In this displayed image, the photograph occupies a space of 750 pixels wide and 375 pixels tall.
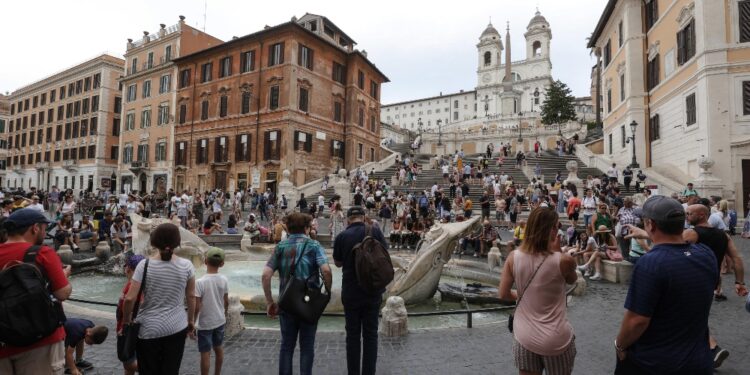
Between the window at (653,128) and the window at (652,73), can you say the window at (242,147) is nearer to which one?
the window at (653,128)

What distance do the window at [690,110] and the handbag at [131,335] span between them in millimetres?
24370

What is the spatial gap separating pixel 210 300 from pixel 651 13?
102 feet

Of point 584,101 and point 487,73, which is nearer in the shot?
point 584,101

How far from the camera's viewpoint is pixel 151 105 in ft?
141

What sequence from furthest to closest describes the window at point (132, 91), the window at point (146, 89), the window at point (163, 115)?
the window at point (132, 91), the window at point (146, 89), the window at point (163, 115)

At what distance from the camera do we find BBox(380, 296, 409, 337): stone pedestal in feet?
18.7

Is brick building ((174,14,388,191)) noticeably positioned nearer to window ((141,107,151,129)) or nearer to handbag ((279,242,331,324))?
window ((141,107,151,129))

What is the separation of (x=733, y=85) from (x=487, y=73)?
92.5m

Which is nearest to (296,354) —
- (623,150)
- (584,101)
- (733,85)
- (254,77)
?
(733,85)

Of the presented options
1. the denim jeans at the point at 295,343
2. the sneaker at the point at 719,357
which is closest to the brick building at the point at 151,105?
the denim jeans at the point at 295,343

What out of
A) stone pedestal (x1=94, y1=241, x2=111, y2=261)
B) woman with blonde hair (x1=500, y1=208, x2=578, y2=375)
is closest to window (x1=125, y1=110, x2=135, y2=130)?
stone pedestal (x1=94, y1=241, x2=111, y2=261)

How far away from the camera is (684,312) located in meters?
2.32

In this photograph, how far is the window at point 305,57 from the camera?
34.4 metres

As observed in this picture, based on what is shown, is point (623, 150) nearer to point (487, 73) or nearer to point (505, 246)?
point (505, 246)
